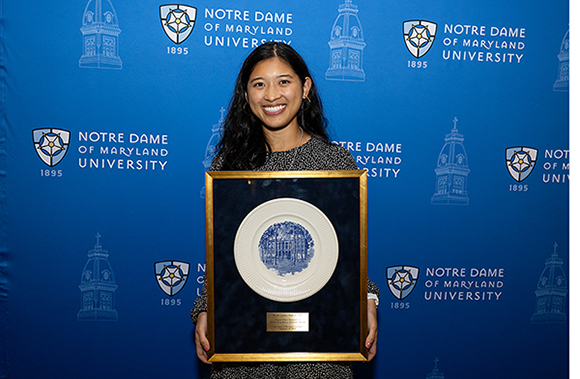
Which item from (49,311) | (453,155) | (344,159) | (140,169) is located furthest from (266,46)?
(49,311)

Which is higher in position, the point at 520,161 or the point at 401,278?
the point at 520,161

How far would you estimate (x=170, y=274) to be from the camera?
185 cm

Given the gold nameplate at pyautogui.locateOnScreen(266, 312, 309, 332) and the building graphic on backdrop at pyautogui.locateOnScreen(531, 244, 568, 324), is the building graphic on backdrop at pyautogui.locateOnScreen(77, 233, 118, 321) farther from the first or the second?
the building graphic on backdrop at pyautogui.locateOnScreen(531, 244, 568, 324)

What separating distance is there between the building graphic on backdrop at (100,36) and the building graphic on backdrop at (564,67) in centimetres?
231

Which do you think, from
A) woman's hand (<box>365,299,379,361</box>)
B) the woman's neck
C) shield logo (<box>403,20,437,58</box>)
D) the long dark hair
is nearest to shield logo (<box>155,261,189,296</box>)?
the long dark hair

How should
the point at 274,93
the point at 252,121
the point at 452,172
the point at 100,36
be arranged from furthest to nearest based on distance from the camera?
the point at 452,172
the point at 100,36
the point at 252,121
the point at 274,93

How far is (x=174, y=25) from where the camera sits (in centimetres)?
180

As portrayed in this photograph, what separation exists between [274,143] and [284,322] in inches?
23.5

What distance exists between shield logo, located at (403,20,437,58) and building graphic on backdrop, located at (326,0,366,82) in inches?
9.3

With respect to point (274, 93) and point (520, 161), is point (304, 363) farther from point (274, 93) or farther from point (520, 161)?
point (520, 161)

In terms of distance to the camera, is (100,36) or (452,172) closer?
(100,36)

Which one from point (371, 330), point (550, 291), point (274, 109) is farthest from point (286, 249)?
point (550, 291)

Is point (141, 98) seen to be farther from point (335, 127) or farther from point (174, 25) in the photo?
point (335, 127)

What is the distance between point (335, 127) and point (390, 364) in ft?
4.25
